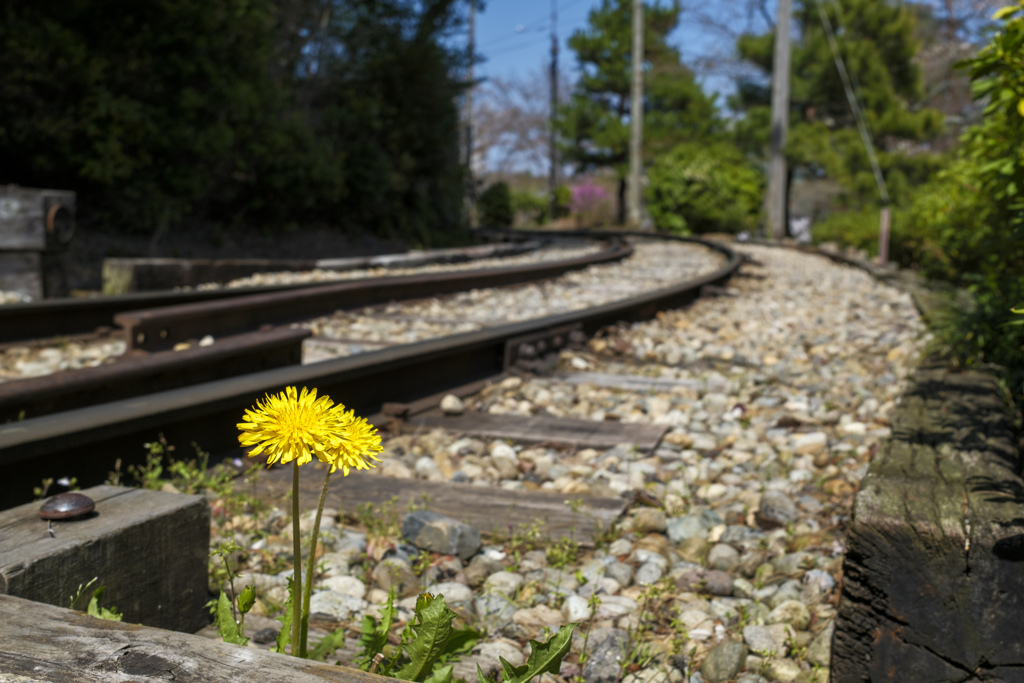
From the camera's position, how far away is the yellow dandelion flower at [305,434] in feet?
3.37

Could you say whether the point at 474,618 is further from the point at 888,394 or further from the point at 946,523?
the point at 888,394

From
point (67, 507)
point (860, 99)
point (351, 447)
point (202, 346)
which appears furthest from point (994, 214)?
point (860, 99)

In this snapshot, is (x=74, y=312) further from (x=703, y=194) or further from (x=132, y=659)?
(x=703, y=194)

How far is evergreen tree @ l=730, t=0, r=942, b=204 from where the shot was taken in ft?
72.4

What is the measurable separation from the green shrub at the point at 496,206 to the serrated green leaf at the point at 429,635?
85.6 ft

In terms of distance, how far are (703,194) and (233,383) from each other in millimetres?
19427

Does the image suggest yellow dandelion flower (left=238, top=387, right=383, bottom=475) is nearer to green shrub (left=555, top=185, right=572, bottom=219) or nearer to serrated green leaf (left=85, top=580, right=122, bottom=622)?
serrated green leaf (left=85, top=580, right=122, bottom=622)

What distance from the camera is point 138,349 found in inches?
158

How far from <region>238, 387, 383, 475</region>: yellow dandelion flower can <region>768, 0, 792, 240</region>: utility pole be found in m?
19.9

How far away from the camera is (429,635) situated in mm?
1184

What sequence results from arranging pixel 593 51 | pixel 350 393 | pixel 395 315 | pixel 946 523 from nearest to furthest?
1. pixel 946 523
2. pixel 350 393
3. pixel 395 315
4. pixel 593 51

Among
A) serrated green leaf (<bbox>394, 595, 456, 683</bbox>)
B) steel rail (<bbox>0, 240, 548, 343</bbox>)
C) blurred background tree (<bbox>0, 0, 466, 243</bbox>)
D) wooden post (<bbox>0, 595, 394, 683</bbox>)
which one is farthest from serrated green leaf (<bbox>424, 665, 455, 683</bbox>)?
blurred background tree (<bbox>0, 0, 466, 243</bbox>)

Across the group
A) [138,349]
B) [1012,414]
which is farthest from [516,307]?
[1012,414]

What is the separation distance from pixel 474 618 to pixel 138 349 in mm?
2826
